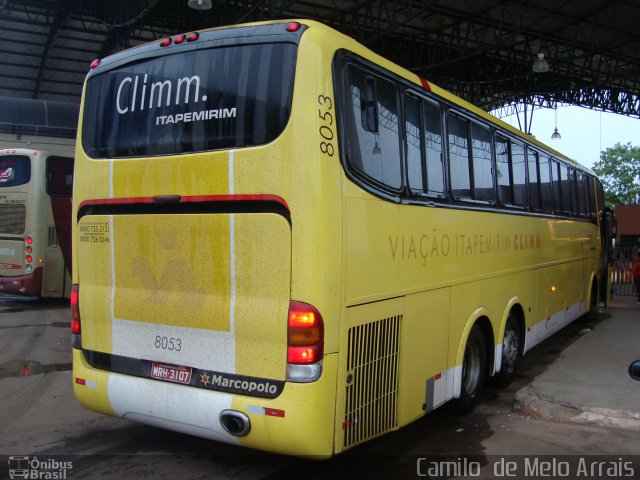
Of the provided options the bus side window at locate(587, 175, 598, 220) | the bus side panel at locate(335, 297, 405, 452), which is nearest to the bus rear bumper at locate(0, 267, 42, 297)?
the bus side panel at locate(335, 297, 405, 452)

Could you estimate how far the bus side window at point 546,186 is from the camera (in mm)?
8500

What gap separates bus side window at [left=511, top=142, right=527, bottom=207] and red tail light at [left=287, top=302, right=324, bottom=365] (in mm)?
4517

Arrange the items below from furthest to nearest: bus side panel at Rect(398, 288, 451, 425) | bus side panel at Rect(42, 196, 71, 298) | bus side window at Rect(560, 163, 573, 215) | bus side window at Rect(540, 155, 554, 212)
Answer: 1. bus side panel at Rect(42, 196, 71, 298)
2. bus side window at Rect(560, 163, 573, 215)
3. bus side window at Rect(540, 155, 554, 212)
4. bus side panel at Rect(398, 288, 451, 425)

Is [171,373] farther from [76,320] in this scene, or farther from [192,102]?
[192,102]

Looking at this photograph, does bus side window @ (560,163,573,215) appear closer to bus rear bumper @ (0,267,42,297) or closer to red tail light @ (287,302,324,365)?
red tail light @ (287,302,324,365)

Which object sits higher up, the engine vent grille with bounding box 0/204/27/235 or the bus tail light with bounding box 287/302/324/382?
the engine vent grille with bounding box 0/204/27/235

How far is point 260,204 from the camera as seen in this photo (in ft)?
12.0

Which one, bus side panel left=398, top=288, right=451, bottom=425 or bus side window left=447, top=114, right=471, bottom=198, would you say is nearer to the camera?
bus side panel left=398, top=288, right=451, bottom=425

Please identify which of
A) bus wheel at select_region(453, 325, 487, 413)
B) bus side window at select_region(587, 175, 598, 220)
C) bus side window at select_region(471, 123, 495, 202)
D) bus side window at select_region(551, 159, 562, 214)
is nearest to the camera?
bus wheel at select_region(453, 325, 487, 413)

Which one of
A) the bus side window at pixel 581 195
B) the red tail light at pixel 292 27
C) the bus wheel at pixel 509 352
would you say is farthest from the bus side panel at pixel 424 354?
the bus side window at pixel 581 195

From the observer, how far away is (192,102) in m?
4.02

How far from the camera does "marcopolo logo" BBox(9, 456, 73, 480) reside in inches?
165

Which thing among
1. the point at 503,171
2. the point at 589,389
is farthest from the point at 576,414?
the point at 503,171

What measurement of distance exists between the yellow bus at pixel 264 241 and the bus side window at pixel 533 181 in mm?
3214
